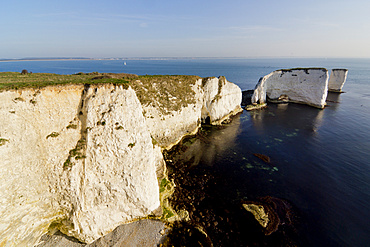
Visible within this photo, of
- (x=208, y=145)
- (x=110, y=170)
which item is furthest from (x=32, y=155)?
(x=208, y=145)

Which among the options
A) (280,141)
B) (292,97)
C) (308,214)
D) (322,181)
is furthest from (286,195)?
(292,97)

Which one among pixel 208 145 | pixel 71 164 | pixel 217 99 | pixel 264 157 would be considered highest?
pixel 217 99

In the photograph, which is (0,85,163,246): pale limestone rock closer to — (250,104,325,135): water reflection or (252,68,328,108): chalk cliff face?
(250,104,325,135): water reflection

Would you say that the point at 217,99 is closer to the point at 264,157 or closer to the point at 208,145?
the point at 208,145

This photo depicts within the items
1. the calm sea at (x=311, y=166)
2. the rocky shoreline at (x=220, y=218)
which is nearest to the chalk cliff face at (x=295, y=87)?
the calm sea at (x=311, y=166)

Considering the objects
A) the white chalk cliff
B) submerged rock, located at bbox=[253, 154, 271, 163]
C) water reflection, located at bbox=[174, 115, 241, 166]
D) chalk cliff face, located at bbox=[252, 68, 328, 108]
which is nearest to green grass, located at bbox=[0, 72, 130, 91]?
the white chalk cliff

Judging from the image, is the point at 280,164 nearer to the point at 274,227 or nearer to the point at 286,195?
the point at 286,195
